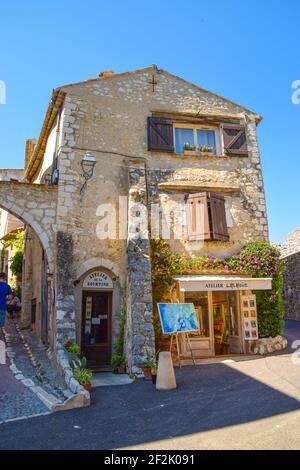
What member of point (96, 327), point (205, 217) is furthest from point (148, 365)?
point (205, 217)

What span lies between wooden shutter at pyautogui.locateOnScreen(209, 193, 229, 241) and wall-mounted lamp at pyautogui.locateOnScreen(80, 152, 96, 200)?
12.2 feet

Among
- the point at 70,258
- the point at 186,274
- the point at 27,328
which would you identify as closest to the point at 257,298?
the point at 186,274

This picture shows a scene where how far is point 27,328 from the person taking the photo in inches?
512

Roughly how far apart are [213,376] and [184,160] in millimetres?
6730

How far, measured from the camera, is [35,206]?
32.8ft

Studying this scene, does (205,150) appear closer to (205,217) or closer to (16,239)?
(205,217)

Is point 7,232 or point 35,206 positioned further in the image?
point 7,232

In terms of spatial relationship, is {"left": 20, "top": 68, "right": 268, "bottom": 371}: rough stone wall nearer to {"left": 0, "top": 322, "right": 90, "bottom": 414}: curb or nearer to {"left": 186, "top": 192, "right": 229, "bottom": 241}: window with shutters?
{"left": 186, "top": 192, "right": 229, "bottom": 241}: window with shutters

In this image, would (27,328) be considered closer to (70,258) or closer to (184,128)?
(70,258)

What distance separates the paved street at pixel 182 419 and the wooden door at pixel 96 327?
246 centimetres

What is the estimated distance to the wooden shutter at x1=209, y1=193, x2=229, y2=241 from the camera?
11.1 m

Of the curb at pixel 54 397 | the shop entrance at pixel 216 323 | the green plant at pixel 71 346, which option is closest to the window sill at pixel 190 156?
the shop entrance at pixel 216 323

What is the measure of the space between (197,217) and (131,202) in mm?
2104

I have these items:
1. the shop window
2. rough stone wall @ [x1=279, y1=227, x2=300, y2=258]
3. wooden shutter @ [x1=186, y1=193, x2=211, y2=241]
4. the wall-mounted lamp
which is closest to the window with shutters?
wooden shutter @ [x1=186, y1=193, x2=211, y2=241]
